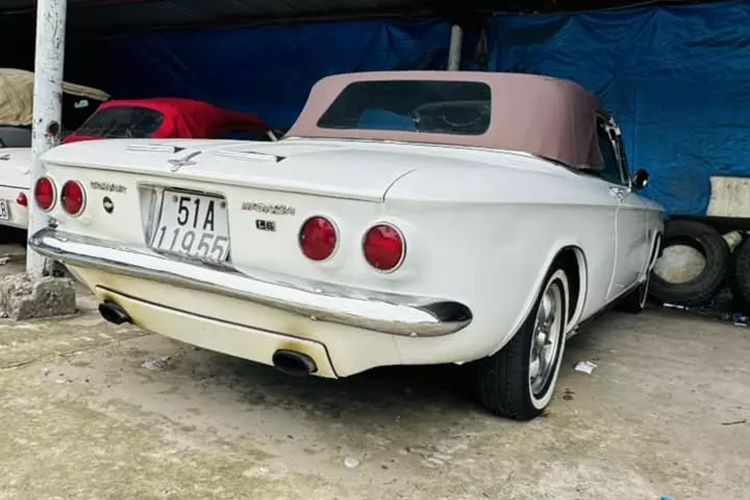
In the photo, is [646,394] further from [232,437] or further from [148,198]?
[148,198]

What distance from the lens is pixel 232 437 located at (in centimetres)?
291

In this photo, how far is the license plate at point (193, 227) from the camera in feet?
8.87

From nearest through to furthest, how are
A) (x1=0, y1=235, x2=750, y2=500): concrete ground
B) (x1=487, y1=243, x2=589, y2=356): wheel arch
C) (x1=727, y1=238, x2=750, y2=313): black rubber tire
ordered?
(x1=0, y1=235, x2=750, y2=500): concrete ground
(x1=487, y1=243, x2=589, y2=356): wheel arch
(x1=727, y1=238, x2=750, y2=313): black rubber tire

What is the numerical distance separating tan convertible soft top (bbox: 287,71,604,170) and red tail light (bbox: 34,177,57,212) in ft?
4.43

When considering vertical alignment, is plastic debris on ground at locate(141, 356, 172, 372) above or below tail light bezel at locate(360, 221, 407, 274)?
below

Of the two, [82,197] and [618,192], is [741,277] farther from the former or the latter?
[82,197]

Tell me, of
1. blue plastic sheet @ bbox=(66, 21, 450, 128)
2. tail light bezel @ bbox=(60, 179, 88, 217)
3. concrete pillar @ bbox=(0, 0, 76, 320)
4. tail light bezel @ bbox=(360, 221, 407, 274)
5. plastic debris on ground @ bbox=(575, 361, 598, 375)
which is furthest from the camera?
blue plastic sheet @ bbox=(66, 21, 450, 128)

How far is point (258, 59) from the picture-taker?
10.1 metres

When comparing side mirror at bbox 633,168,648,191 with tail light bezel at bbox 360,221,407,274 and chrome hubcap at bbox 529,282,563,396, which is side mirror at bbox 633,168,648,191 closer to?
chrome hubcap at bbox 529,282,563,396

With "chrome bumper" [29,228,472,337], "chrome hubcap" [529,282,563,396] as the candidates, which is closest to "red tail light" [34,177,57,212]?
"chrome bumper" [29,228,472,337]

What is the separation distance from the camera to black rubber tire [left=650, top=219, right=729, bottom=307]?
643 cm

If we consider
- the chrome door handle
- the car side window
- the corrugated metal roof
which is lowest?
the chrome door handle

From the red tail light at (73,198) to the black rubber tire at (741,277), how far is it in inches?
211

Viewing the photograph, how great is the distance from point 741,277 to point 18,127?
22.2 ft
